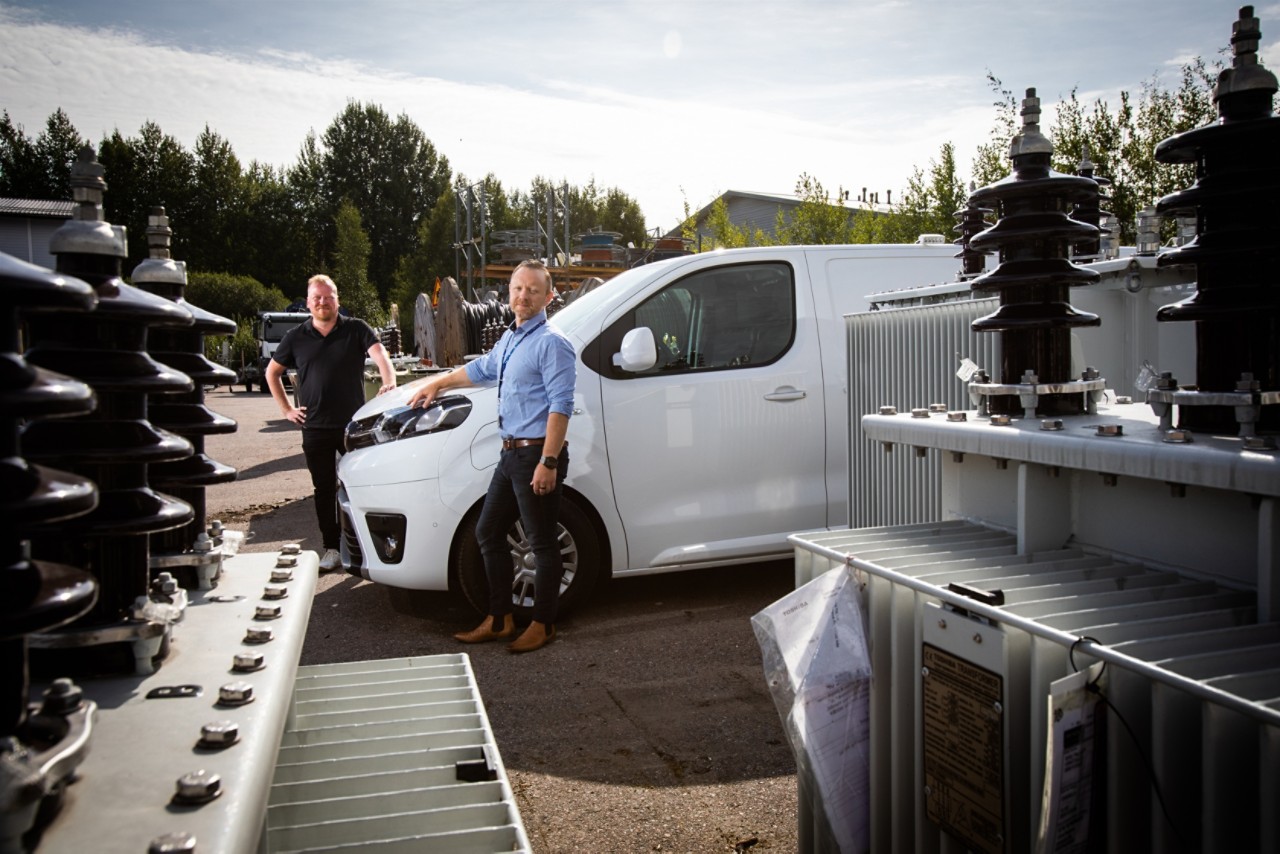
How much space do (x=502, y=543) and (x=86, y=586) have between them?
4.56 meters

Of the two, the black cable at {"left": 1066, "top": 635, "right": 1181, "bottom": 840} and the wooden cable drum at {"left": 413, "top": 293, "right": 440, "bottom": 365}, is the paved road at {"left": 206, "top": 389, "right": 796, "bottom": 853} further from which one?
the wooden cable drum at {"left": 413, "top": 293, "right": 440, "bottom": 365}

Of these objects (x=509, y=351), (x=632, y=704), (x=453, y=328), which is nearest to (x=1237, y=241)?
(x=632, y=704)

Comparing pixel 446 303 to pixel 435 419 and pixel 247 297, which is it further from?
pixel 247 297

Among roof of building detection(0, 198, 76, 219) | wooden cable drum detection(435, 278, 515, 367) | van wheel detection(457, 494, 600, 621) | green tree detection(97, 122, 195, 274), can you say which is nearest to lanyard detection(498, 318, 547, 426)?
van wheel detection(457, 494, 600, 621)

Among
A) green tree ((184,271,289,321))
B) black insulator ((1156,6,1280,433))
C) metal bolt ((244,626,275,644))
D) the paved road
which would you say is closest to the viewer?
metal bolt ((244,626,275,644))

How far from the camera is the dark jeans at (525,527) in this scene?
5.22m

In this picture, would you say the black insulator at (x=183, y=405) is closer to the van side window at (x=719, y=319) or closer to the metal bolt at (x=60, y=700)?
the metal bolt at (x=60, y=700)

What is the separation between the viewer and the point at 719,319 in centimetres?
611

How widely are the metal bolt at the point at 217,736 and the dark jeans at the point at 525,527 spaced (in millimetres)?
4113

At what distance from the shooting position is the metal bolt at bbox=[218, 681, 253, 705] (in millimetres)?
1183

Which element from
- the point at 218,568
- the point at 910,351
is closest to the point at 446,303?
the point at 910,351

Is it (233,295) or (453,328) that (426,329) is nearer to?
(453,328)

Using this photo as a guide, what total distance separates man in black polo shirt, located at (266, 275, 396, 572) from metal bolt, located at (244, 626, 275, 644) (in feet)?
19.4

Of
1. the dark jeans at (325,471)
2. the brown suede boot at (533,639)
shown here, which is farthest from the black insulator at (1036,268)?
the dark jeans at (325,471)
